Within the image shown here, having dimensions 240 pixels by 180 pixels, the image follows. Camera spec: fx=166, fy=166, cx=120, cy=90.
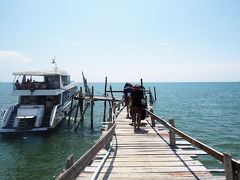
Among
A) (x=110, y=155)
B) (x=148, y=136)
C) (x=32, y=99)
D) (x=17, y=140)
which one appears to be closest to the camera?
(x=110, y=155)

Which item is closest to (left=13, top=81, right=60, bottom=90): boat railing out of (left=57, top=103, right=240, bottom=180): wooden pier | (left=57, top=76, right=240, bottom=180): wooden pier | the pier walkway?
the pier walkway

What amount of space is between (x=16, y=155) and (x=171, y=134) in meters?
11.9

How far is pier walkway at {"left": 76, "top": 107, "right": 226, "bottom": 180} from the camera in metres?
3.77

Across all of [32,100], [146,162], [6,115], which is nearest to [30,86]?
[32,100]

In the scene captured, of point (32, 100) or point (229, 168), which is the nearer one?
point (229, 168)

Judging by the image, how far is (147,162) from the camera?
14.8 feet

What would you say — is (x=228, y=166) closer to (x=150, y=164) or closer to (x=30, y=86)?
(x=150, y=164)

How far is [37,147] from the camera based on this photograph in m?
13.7

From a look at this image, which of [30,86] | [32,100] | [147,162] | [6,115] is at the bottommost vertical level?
[6,115]

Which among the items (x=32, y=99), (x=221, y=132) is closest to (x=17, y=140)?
(x=32, y=99)

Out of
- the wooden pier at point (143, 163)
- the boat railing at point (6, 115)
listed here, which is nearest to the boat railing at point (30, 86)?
the boat railing at point (6, 115)

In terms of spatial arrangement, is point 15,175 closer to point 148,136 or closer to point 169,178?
point 148,136

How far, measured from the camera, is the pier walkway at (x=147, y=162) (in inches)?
148

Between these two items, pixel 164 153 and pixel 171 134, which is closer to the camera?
pixel 164 153
